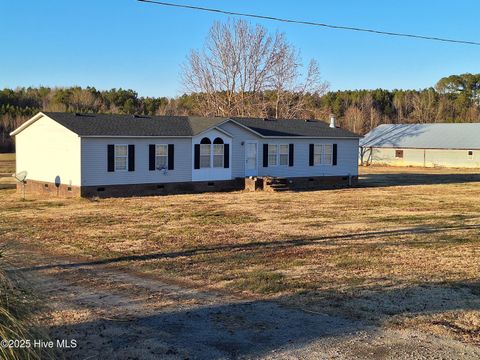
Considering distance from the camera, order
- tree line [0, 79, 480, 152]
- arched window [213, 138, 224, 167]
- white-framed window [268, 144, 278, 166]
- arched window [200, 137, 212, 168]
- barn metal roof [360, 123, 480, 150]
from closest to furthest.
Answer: arched window [200, 137, 212, 168]
arched window [213, 138, 224, 167]
white-framed window [268, 144, 278, 166]
barn metal roof [360, 123, 480, 150]
tree line [0, 79, 480, 152]

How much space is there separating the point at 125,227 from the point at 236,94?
132 feet

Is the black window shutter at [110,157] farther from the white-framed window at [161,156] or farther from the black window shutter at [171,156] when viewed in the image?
the black window shutter at [171,156]

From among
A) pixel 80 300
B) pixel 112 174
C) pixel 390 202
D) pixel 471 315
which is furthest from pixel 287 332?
pixel 112 174

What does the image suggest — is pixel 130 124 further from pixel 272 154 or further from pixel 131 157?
pixel 272 154

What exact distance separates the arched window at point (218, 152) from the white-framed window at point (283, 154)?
3660 mm

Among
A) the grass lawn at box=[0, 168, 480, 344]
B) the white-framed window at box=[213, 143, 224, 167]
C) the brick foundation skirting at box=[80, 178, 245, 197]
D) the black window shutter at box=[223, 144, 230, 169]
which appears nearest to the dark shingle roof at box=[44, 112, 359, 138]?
the white-framed window at box=[213, 143, 224, 167]

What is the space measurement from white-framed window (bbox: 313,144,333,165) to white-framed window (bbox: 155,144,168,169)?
360 inches

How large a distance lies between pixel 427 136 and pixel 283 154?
102ft

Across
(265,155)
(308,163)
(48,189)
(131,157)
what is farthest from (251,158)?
(48,189)

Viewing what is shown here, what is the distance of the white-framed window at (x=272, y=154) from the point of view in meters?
30.1

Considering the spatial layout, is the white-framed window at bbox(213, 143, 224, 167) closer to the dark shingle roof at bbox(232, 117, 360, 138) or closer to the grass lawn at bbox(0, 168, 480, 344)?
the dark shingle roof at bbox(232, 117, 360, 138)

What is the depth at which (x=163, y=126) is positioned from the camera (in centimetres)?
2742

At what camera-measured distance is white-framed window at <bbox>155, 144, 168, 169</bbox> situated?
26.1 m

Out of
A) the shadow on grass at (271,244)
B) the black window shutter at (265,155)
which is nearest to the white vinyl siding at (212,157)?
the black window shutter at (265,155)
